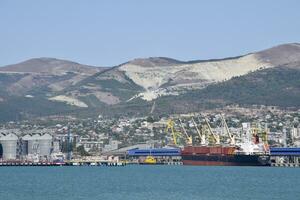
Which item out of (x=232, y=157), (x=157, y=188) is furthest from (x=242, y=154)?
(x=157, y=188)

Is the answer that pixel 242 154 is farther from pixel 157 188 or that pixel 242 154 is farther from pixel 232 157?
pixel 157 188

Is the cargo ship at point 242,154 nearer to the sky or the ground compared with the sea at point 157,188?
nearer to the sky

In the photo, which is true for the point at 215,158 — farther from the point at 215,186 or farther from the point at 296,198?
the point at 296,198

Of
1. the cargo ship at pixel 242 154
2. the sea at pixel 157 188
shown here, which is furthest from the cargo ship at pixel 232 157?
the sea at pixel 157 188

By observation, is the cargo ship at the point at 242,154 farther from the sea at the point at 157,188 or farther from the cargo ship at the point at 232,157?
the sea at the point at 157,188

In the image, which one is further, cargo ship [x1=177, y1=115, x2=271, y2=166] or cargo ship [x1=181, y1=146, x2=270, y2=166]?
cargo ship [x1=177, y1=115, x2=271, y2=166]

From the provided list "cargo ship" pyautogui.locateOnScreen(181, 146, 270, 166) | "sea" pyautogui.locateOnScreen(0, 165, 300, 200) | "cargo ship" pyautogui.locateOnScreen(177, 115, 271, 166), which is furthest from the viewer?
"cargo ship" pyautogui.locateOnScreen(177, 115, 271, 166)

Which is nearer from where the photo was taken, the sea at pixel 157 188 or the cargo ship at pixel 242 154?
the sea at pixel 157 188

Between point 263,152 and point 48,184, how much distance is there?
246ft

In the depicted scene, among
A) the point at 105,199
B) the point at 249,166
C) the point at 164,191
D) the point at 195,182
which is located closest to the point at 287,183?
the point at 195,182

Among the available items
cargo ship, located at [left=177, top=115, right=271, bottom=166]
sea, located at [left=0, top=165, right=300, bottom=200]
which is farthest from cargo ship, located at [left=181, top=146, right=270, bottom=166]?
sea, located at [left=0, top=165, right=300, bottom=200]

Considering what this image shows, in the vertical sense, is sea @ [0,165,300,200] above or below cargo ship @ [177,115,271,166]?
below

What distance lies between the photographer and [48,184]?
404 ft

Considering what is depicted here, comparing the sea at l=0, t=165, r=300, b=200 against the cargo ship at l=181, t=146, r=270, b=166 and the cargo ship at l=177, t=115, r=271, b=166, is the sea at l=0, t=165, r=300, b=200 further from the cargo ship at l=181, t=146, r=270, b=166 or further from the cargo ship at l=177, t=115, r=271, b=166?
the cargo ship at l=177, t=115, r=271, b=166
